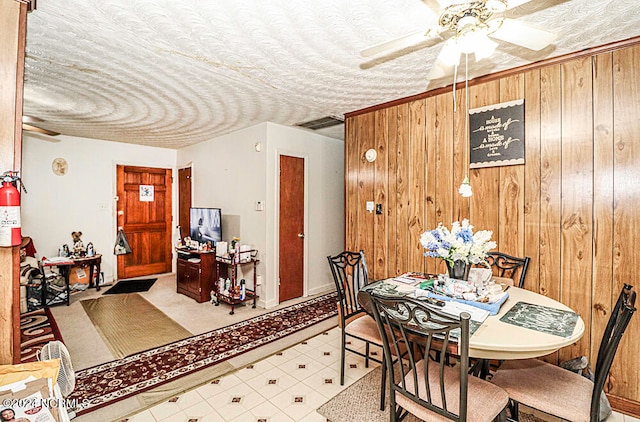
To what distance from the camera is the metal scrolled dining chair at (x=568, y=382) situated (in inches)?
54.1

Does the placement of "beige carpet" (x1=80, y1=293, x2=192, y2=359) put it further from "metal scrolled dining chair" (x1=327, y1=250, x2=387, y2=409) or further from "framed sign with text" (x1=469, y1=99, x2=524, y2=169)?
"framed sign with text" (x1=469, y1=99, x2=524, y2=169)

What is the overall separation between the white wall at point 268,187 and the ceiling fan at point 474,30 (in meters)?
2.79

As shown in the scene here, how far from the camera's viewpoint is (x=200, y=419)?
2.06m

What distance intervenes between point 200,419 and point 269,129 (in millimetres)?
3280

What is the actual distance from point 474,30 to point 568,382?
1.91 m

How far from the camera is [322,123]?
13.9ft

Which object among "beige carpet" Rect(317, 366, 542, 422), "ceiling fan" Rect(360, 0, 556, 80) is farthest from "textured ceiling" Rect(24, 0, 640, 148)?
"beige carpet" Rect(317, 366, 542, 422)

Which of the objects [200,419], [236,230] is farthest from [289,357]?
[236,230]

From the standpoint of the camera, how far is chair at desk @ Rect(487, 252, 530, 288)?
8.14ft

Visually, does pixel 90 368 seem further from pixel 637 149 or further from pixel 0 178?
pixel 637 149

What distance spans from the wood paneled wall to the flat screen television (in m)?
2.82

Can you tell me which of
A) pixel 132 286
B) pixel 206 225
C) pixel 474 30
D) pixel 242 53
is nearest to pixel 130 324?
pixel 206 225

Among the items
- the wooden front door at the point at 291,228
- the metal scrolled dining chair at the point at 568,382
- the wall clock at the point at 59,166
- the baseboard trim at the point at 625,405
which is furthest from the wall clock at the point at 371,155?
the wall clock at the point at 59,166

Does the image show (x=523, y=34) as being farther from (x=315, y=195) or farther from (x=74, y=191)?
(x=74, y=191)
